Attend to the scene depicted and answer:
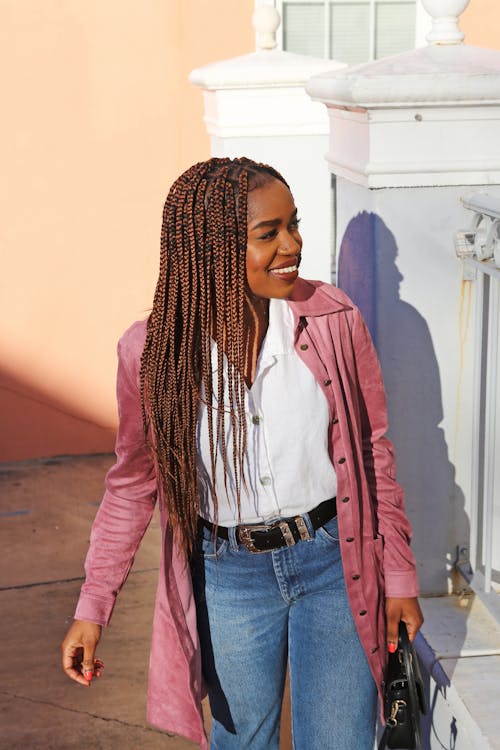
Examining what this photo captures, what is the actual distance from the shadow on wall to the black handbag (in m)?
4.80

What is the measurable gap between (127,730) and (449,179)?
2.24m

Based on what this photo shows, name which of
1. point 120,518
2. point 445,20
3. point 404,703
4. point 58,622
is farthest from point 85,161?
point 404,703

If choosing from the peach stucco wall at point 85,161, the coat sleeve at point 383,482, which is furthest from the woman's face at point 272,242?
the peach stucco wall at point 85,161

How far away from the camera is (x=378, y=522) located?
8.55 ft

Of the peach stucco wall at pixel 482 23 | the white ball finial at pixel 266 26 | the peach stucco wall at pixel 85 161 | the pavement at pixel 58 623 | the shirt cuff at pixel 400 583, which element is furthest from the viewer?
the peach stucco wall at pixel 482 23

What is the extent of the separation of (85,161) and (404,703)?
15.9ft

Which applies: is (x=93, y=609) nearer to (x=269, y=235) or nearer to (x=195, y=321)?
(x=195, y=321)

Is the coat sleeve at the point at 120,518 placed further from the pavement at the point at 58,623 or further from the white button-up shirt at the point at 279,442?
the pavement at the point at 58,623

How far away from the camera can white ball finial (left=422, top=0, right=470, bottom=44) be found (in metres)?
3.03

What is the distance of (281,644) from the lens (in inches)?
101

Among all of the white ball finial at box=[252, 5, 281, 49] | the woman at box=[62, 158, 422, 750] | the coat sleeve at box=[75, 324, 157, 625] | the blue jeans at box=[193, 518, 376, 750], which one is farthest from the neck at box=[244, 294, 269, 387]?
the white ball finial at box=[252, 5, 281, 49]

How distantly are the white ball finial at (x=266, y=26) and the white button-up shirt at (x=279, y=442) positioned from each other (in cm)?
288

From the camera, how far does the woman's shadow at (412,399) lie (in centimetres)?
302

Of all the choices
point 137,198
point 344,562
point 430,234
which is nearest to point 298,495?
point 344,562
